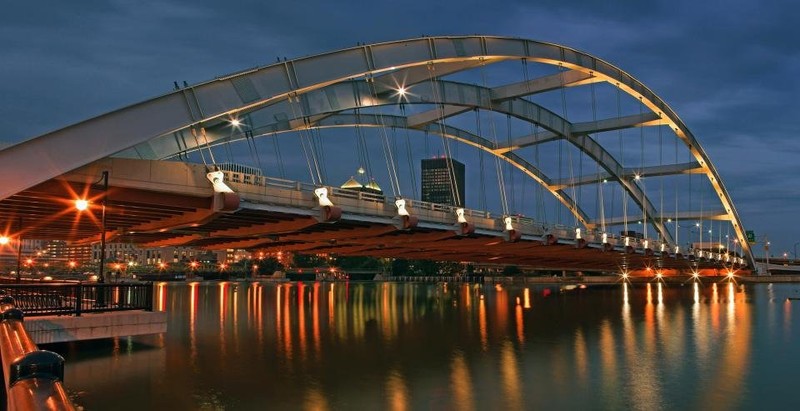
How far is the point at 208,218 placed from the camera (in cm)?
3106

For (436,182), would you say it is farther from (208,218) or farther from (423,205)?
(208,218)

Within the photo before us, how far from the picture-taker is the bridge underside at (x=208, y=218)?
87.2 ft

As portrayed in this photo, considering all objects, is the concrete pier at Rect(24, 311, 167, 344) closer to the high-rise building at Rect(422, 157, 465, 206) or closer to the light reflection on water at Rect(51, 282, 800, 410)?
the light reflection on water at Rect(51, 282, 800, 410)

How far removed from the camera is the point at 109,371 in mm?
19344

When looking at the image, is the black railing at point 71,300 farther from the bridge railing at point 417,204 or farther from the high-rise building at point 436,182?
the high-rise building at point 436,182

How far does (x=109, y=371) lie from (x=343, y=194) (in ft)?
54.9

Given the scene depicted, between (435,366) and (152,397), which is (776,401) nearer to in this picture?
(435,366)

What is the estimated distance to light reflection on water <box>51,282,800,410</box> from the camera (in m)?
17.1

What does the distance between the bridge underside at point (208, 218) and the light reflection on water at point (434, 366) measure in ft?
18.7

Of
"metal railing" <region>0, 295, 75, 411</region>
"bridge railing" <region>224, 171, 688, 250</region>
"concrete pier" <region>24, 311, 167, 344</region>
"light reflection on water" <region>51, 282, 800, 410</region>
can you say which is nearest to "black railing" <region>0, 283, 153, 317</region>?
"concrete pier" <region>24, 311, 167, 344</region>

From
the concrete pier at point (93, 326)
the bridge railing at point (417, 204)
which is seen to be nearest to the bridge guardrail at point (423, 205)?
the bridge railing at point (417, 204)

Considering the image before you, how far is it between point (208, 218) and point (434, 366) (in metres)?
14.1

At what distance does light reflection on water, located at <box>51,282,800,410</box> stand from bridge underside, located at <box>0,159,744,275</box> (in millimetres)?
5696

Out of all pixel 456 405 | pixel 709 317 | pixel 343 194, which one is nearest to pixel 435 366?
pixel 456 405
